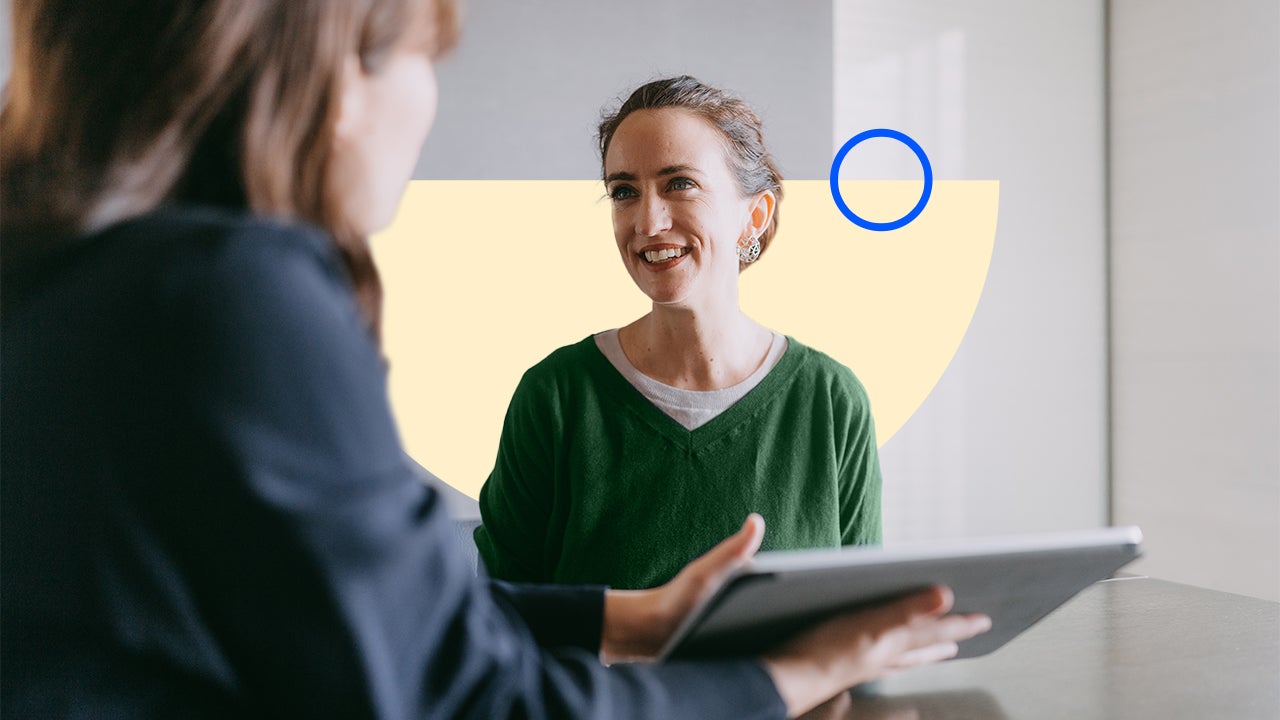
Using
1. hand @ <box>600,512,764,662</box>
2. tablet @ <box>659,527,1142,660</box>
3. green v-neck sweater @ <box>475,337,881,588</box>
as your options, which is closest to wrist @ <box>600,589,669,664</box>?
hand @ <box>600,512,764,662</box>

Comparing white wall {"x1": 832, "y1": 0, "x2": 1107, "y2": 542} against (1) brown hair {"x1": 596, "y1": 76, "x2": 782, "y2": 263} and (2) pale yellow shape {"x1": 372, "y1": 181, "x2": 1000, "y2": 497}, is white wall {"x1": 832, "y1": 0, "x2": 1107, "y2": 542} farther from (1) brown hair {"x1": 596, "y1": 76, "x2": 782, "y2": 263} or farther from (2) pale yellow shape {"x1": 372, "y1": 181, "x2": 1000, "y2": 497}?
(1) brown hair {"x1": 596, "y1": 76, "x2": 782, "y2": 263}

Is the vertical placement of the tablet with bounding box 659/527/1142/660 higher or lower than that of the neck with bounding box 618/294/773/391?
lower

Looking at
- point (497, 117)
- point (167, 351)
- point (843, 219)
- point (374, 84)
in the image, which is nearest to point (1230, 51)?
point (843, 219)

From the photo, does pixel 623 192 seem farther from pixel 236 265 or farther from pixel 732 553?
pixel 236 265

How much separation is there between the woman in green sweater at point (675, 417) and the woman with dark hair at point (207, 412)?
3.56ft

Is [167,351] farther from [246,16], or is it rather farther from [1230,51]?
[1230,51]

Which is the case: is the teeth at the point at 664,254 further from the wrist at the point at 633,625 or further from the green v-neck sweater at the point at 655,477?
the wrist at the point at 633,625

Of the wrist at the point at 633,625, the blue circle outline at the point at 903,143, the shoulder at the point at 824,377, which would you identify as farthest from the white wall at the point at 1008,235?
the wrist at the point at 633,625

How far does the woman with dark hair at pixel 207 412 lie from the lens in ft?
2.06

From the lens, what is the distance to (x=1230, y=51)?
11.1 ft

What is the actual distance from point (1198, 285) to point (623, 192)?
2453 millimetres

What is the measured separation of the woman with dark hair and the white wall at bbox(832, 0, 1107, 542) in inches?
128

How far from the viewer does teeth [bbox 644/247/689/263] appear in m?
1.98

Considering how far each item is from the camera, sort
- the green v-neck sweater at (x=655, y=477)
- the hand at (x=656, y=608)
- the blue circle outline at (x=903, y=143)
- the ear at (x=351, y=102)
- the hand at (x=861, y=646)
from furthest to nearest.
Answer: the blue circle outline at (x=903, y=143) → the green v-neck sweater at (x=655, y=477) → the hand at (x=656, y=608) → the hand at (x=861, y=646) → the ear at (x=351, y=102)
